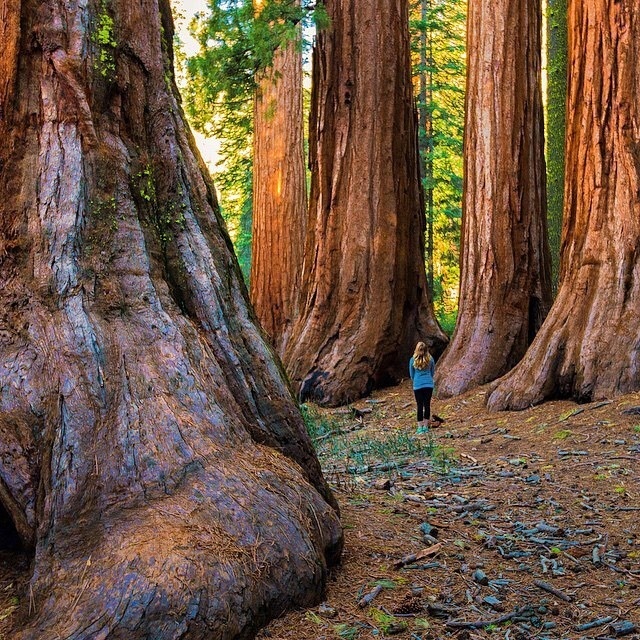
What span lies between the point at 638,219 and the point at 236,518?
6.44m

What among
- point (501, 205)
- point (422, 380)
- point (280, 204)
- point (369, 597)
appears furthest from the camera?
point (280, 204)

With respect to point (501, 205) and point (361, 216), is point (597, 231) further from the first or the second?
point (361, 216)

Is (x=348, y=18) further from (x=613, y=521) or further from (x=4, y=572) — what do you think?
(x=4, y=572)

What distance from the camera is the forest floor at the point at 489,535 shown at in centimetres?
339

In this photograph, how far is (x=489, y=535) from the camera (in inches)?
183

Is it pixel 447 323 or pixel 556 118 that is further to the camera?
pixel 447 323

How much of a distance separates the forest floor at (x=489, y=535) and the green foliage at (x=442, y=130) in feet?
43.7

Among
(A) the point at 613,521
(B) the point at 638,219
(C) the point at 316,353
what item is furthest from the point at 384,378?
(A) the point at 613,521

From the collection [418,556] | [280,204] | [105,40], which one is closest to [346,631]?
[418,556]

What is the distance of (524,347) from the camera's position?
10445 mm

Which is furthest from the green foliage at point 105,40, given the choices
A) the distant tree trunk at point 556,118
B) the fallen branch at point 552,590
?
the distant tree trunk at point 556,118

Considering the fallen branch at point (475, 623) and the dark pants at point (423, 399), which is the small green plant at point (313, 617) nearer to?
the fallen branch at point (475, 623)

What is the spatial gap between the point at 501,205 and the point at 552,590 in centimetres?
752

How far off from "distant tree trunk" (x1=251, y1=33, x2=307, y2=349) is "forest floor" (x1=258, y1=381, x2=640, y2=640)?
7.10 meters
